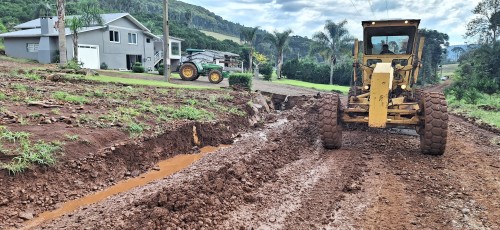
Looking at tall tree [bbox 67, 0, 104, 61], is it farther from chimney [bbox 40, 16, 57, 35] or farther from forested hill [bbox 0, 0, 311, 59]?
chimney [bbox 40, 16, 57, 35]

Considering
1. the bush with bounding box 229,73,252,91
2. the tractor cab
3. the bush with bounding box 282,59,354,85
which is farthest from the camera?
the bush with bounding box 282,59,354,85

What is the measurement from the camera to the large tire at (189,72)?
27609 millimetres

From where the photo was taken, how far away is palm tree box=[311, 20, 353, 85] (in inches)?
2302

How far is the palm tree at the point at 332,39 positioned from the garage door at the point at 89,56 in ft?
111

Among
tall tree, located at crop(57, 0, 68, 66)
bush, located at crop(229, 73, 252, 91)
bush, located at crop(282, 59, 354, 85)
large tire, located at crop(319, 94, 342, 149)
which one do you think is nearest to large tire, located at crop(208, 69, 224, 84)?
bush, located at crop(229, 73, 252, 91)

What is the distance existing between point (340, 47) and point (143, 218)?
57379 mm

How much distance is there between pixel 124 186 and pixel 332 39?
56.2 metres

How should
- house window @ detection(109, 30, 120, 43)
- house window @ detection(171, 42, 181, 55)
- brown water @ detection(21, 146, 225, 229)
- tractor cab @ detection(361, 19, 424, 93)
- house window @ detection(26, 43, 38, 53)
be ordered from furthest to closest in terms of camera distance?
house window @ detection(171, 42, 181, 55), house window @ detection(109, 30, 120, 43), house window @ detection(26, 43, 38, 53), tractor cab @ detection(361, 19, 424, 93), brown water @ detection(21, 146, 225, 229)

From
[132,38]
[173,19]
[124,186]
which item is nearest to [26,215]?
[124,186]

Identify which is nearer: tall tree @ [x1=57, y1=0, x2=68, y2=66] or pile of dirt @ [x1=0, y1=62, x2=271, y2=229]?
pile of dirt @ [x1=0, y1=62, x2=271, y2=229]

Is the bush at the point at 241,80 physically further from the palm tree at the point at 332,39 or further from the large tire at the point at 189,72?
the palm tree at the point at 332,39

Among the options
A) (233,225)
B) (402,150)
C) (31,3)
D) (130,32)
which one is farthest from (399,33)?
(31,3)

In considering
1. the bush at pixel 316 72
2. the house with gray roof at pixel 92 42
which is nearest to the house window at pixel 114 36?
the house with gray roof at pixel 92 42

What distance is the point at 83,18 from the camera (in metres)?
31.5
